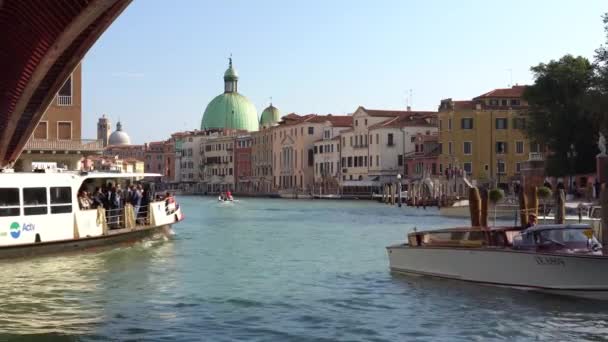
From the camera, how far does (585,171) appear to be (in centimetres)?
5053

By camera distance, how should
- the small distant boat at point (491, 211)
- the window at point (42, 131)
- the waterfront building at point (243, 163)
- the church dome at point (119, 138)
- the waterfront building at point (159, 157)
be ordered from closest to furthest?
the small distant boat at point (491, 211) < the window at point (42, 131) < the waterfront building at point (243, 163) < the waterfront building at point (159, 157) < the church dome at point (119, 138)

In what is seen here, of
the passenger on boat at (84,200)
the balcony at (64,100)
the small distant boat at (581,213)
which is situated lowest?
the small distant boat at (581,213)

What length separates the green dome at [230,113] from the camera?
132000mm

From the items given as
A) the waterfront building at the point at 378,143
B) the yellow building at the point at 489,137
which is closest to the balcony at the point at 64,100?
the yellow building at the point at 489,137

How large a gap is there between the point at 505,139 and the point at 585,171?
66.4 ft

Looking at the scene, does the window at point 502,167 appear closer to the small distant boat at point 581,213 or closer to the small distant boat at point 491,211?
the small distant boat at point 491,211

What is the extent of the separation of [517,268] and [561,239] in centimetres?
85

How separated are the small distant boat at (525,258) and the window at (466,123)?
54.8 meters

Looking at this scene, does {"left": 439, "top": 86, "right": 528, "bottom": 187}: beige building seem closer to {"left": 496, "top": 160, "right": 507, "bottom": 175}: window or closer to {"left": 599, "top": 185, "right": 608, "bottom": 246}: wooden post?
{"left": 496, "top": 160, "right": 507, "bottom": 175}: window

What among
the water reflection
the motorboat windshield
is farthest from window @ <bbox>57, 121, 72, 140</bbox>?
the motorboat windshield

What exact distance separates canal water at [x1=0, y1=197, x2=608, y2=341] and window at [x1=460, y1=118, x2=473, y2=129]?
4994 centimetres

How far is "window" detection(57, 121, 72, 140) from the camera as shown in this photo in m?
46.3

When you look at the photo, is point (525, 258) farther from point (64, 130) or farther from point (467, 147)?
point (467, 147)

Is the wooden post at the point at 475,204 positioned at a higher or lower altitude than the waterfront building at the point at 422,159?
lower
